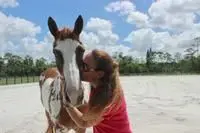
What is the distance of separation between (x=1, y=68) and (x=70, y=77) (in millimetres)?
66359

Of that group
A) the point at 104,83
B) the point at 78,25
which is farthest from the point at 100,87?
the point at 78,25

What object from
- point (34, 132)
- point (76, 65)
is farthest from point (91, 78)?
point (34, 132)

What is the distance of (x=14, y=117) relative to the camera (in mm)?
10344

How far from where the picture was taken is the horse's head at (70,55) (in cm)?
346

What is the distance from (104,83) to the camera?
3.02 m

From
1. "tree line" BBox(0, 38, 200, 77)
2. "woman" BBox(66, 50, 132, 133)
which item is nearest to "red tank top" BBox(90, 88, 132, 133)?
"woman" BBox(66, 50, 132, 133)

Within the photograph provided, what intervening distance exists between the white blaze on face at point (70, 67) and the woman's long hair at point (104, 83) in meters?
0.42

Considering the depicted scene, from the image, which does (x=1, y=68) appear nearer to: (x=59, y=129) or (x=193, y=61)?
(x=193, y=61)

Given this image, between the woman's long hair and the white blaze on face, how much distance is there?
0.42m

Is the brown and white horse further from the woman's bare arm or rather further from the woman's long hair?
the woman's long hair

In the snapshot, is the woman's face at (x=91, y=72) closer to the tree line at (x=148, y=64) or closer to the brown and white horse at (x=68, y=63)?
the brown and white horse at (x=68, y=63)

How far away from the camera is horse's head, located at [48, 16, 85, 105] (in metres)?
3.46

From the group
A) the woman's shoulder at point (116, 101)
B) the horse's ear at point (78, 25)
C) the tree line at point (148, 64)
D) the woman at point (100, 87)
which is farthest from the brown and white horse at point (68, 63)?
the tree line at point (148, 64)

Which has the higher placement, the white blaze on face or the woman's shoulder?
the white blaze on face
